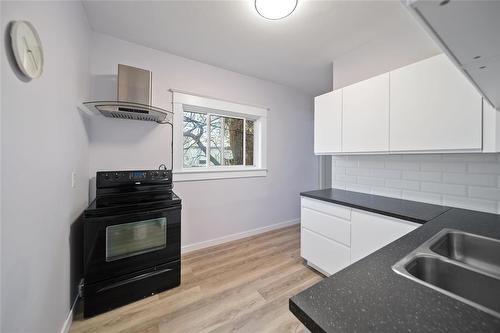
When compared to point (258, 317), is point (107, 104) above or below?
above

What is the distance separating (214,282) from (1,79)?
2031 mm

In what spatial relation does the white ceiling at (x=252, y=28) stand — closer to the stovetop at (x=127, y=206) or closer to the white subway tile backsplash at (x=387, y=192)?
the white subway tile backsplash at (x=387, y=192)

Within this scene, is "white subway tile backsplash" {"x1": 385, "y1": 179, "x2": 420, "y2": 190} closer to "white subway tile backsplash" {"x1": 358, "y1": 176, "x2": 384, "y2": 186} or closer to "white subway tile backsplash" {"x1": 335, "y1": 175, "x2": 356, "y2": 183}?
"white subway tile backsplash" {"x1": 358, "y1": 176, "x2": 384, "y2": 186}

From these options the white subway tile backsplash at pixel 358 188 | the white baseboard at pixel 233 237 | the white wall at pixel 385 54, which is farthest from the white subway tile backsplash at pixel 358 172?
the white baseboard at pixel 233 237

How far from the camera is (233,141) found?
10.4 ft

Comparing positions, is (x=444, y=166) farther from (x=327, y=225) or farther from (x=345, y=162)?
(x=327, y=225)

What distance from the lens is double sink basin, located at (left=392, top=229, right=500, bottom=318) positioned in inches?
27.8

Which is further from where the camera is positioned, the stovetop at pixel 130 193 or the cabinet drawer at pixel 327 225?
the cabinet drawer at pixel 327 225

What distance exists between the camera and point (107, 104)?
167 centimetres

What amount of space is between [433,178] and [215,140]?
2.51 m

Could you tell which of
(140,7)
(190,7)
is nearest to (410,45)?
(190,7)

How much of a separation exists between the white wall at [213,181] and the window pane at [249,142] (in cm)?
31

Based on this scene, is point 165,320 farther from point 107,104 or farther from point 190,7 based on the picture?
point 190,7

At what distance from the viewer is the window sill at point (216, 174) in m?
2.55
